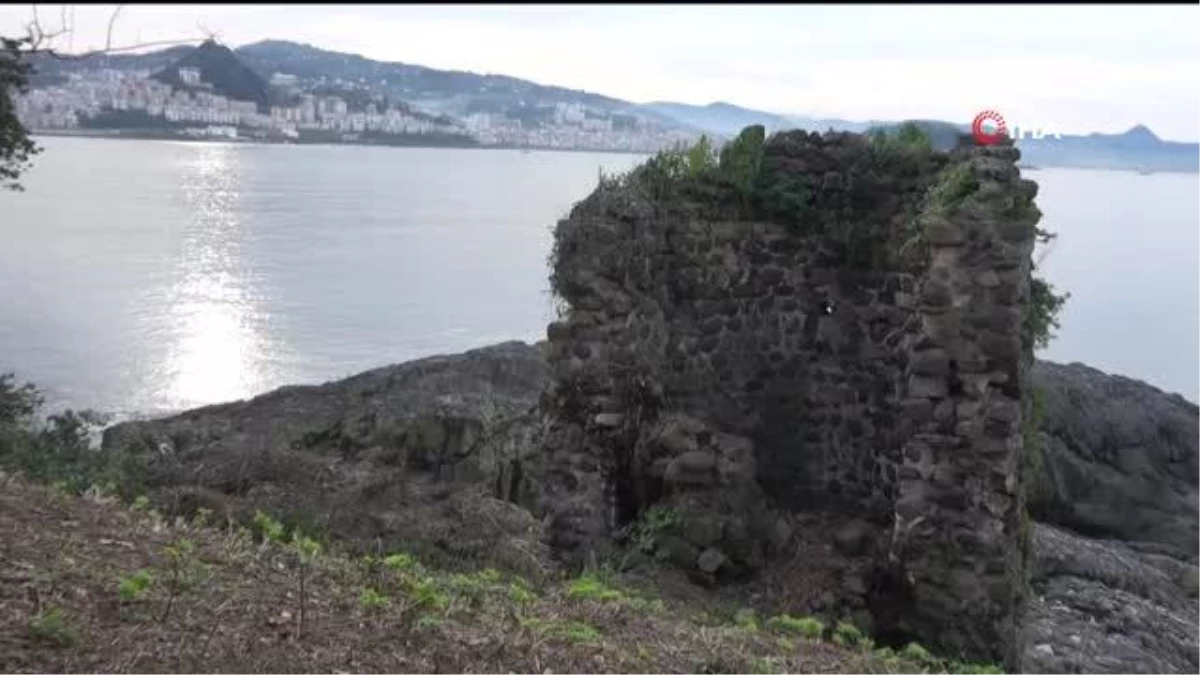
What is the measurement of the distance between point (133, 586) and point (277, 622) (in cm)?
62

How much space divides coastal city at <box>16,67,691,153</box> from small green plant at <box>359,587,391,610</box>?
53904 mm

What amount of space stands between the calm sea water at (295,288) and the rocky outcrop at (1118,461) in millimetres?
3352

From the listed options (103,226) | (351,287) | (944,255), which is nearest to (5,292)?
(351,287)

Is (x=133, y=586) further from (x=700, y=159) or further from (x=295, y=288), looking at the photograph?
(x=295, y=288)

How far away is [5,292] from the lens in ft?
145

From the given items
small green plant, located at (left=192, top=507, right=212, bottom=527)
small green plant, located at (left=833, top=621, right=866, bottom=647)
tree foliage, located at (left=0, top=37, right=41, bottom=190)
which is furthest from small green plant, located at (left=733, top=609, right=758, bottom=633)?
tree foliage, located at (left=0, top=37, right=41, bottom=190)

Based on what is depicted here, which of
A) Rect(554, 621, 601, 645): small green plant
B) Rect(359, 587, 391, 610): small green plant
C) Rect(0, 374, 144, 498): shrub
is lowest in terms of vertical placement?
Rect(0, 374, 144, 498): shrub

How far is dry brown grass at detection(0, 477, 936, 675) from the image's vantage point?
450 centimetres

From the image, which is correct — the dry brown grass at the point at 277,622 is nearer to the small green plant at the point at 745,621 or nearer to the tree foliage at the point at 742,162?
the small green plant at the point at 745,621

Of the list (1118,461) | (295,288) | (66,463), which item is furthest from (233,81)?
(66,463)

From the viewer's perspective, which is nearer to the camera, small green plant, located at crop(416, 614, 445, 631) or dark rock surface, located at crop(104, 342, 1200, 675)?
small green plant, located at crop(416, 614, 445, 631)

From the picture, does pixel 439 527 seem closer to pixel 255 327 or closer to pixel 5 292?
pixel 255 327

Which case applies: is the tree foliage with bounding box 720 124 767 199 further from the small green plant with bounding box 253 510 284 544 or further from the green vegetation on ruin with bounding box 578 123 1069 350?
the small green plant with bounding box 253 510 284 544

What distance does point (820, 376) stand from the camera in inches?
428
